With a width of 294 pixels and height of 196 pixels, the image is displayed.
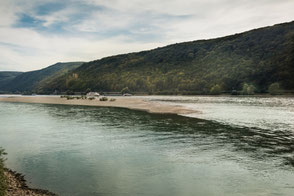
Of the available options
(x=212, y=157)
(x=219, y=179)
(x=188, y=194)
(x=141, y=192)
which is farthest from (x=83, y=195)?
(x=212, y=157)

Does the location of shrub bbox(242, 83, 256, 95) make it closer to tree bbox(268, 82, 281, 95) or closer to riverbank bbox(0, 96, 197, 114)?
tree bbox(268, 82, 281, 95)

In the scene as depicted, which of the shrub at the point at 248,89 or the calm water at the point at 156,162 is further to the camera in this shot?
the shrub at the point at 248,89

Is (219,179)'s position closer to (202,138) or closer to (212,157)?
(212,157)

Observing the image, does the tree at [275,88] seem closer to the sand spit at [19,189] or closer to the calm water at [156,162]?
the calm water at [156,162]

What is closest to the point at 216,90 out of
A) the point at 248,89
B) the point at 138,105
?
the point at 248,89

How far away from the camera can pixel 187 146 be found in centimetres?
2466

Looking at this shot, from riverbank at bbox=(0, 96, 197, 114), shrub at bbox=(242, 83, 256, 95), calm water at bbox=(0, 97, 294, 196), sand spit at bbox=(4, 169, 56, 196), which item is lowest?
calm water at bbox=(0, 97, 294, 196)

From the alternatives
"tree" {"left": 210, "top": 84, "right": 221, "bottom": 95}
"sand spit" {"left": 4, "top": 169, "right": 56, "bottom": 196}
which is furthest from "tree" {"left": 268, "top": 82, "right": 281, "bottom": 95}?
"sand spit" {"left": 4, "top": 169, "right": 56, "bottom": 196}

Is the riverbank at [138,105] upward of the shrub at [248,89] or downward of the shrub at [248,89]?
downward

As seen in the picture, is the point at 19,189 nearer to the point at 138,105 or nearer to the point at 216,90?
the point at 138,105

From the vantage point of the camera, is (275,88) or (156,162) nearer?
(156,162)

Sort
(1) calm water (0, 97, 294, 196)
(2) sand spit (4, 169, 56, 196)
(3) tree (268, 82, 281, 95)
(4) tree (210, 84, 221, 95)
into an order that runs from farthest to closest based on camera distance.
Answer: (4) tree (210, 84, 221, 95) → (3) tree (268, 82, 281, 95) → (1) calm water (0, 97, 294, 196) → (2) sand spit (4, 169, 56, 196)

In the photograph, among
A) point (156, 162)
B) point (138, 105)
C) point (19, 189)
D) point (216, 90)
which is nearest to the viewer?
point (19, 189)

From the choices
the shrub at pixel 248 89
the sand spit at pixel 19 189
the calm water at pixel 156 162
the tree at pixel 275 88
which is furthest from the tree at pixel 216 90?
the sand spit at pixel 19 189
